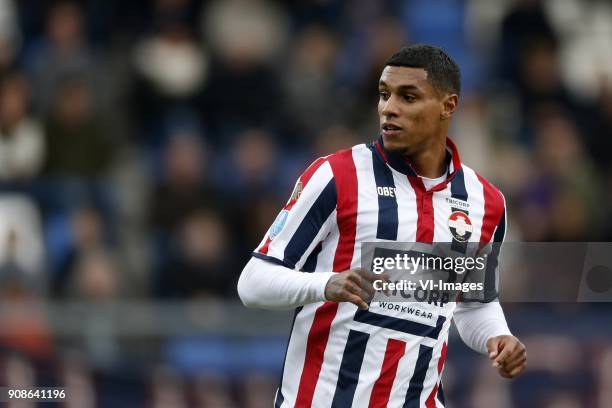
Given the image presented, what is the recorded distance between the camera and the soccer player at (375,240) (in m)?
4.91

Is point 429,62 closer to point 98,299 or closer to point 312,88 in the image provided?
point 98,299

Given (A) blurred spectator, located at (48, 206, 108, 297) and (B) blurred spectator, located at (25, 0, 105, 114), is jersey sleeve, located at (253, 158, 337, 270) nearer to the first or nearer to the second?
(A) blurred spectator, located at (48, 206, 108, 297)

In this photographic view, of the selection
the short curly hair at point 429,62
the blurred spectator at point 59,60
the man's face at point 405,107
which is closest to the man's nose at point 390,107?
the man's face at point 405,107

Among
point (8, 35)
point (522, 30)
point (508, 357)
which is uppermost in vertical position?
point (522, 30)

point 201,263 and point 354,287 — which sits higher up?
point 354,287

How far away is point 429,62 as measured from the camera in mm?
5125

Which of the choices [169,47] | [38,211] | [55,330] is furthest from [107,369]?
[169,47]

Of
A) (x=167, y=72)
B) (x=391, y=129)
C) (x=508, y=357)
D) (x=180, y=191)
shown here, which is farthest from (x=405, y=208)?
(x=167, y=72)

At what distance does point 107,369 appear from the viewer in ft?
28.7

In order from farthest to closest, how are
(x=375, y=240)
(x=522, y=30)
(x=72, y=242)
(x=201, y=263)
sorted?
1. (x=522, y=30)
2. (x=72, y=242)
3. (x=201, y=263)
4. (x=375, y=240)

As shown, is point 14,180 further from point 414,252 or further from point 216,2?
point 414,252

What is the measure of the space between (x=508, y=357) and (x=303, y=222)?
3.13 ft

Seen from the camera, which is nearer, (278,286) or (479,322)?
(278,286)

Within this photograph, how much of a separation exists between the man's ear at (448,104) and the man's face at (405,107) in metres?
0.08
